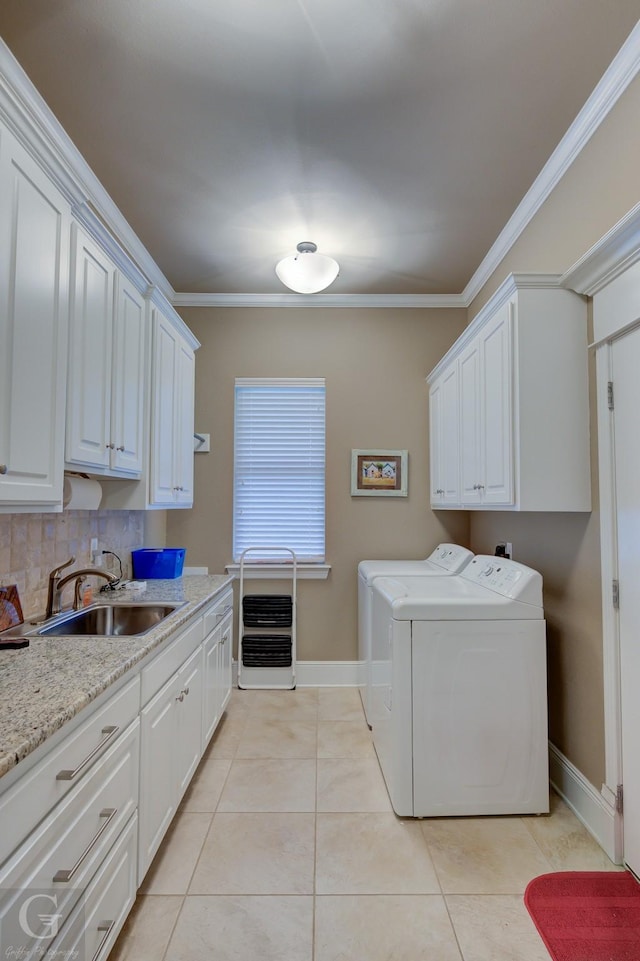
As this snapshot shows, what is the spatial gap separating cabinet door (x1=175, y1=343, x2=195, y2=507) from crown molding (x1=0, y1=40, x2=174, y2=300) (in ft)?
2.27

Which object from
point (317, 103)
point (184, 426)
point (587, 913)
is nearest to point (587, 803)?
point (587, 913)

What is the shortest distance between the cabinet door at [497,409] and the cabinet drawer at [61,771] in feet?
5.67

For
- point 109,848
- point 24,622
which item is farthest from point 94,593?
point 109,848

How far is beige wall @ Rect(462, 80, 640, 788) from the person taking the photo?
1900 mm

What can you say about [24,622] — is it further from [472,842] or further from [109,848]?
[472,842]

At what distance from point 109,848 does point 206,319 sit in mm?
3382

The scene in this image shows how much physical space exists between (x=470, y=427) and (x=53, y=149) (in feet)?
7.21

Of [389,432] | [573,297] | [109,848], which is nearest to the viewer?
[109,848]

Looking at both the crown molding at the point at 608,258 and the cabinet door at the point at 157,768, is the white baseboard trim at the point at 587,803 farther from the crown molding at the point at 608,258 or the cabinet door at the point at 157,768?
the crown molding at the point at 608,258

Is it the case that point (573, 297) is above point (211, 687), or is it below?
above

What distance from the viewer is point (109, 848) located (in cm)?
135

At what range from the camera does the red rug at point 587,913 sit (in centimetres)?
150

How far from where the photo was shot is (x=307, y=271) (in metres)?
2.86

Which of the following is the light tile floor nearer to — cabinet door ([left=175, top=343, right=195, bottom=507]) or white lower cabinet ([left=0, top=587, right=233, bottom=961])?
white lower cabinet ([left=0, top=587, right=233, bottom=961])
